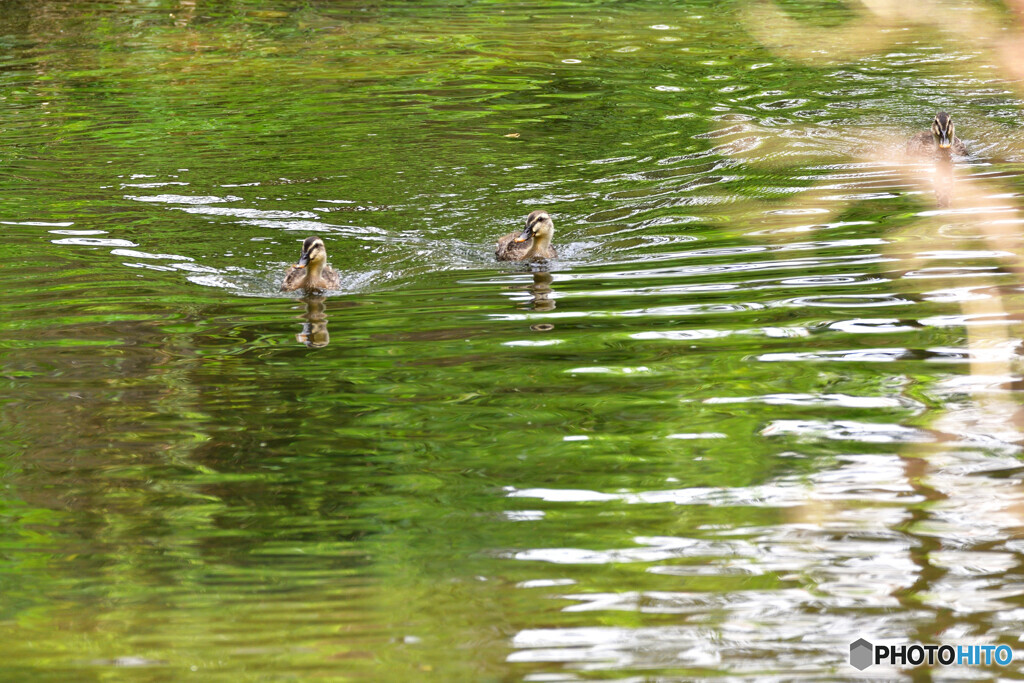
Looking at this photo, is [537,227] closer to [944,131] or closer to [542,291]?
[542,291]

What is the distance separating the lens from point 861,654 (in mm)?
4941

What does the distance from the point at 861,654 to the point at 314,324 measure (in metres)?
5.34

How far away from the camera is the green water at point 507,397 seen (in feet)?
17.1

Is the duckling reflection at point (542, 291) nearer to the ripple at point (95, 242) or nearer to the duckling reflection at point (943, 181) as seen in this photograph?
the ripple at point (95, 242)

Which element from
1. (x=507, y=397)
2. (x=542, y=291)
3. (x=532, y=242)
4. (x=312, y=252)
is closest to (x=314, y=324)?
(x=312, y=252)

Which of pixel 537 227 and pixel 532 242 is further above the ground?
pixel 537 227

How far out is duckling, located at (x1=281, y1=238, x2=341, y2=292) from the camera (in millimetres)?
10320

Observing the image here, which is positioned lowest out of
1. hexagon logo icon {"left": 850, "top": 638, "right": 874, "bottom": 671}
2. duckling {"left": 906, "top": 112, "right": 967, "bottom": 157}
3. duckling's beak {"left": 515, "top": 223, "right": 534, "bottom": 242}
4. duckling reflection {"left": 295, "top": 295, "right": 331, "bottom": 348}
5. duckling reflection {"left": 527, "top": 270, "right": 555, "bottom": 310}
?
hexagon logo icon {"left": 850, "top": 638, "right": 874, "bottom": 671}

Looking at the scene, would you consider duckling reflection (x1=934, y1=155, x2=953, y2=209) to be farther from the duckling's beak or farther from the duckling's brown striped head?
the duckling's beak

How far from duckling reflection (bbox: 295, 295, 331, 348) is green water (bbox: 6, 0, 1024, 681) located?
57 mm

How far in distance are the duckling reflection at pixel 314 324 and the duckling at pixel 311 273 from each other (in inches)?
6.5

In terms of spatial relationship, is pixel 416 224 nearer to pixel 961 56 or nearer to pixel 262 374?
pixel 262 374

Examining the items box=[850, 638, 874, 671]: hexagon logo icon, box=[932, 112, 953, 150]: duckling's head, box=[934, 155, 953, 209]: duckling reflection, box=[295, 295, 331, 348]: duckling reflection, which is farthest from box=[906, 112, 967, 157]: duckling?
box=[850, 638, 874, 671]: hexagon logo icon

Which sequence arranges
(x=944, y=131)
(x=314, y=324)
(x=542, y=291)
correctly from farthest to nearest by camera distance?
(x=944, y=131)
(x=542, y=291)
(x=314, y=324)
